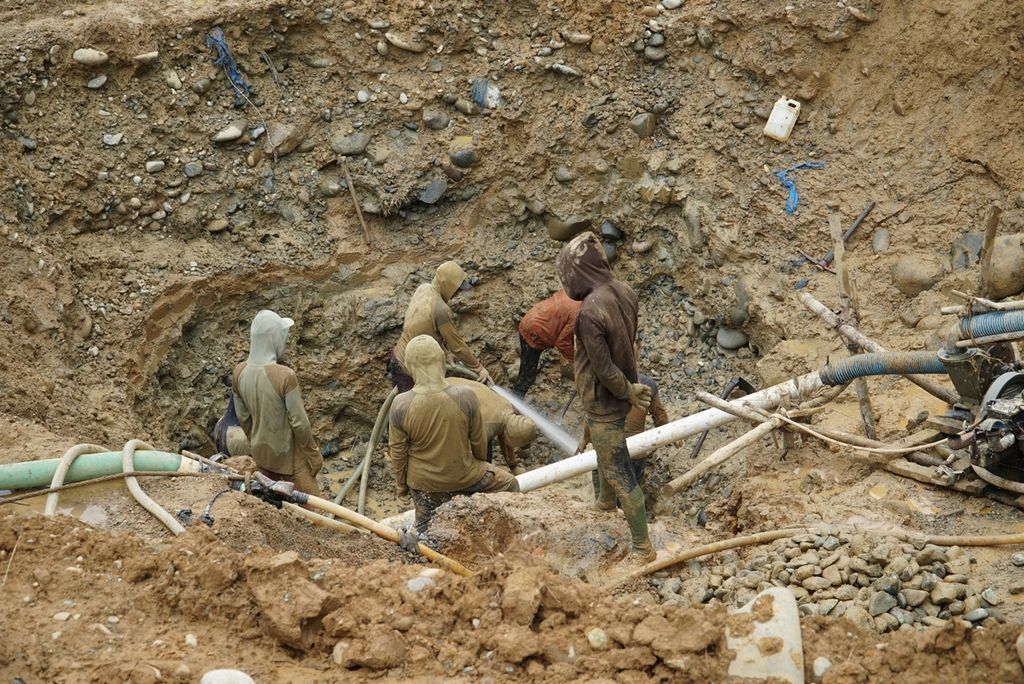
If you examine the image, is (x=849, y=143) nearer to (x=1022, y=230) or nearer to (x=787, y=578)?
(x=1022, y=230)

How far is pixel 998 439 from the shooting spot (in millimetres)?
5516

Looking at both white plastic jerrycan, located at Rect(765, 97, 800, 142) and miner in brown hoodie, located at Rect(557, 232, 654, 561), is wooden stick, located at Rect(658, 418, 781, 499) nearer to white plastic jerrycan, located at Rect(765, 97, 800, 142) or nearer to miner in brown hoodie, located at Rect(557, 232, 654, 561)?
miner in brown hoodie, located at Rect(557, 232, 654, 561)

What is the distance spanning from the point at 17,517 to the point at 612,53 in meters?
6.88

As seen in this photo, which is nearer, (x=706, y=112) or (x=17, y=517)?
(x=17, y=517)

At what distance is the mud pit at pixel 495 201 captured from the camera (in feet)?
25.7

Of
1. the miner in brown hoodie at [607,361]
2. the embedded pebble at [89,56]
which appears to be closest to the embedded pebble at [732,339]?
the miner in brown hoodie at [607,361]

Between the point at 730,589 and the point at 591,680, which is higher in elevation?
the point at 591,680

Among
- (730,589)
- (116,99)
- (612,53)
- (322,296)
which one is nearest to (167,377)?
(322,296)

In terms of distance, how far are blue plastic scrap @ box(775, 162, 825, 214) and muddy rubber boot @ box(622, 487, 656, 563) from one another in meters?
3.94

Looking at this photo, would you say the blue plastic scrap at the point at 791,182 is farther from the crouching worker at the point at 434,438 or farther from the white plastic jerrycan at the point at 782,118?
the crouching worker at the point at 434,438

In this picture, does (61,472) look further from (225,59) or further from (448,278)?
(225,59)

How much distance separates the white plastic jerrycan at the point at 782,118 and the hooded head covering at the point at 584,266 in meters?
4.01

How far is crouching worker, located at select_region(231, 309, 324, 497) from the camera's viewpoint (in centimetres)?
705

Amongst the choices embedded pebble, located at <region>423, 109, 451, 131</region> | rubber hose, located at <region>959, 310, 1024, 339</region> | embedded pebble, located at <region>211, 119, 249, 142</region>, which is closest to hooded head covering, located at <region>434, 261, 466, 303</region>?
embedded pebble, located at <region>423, 109, 451, 131</region>
